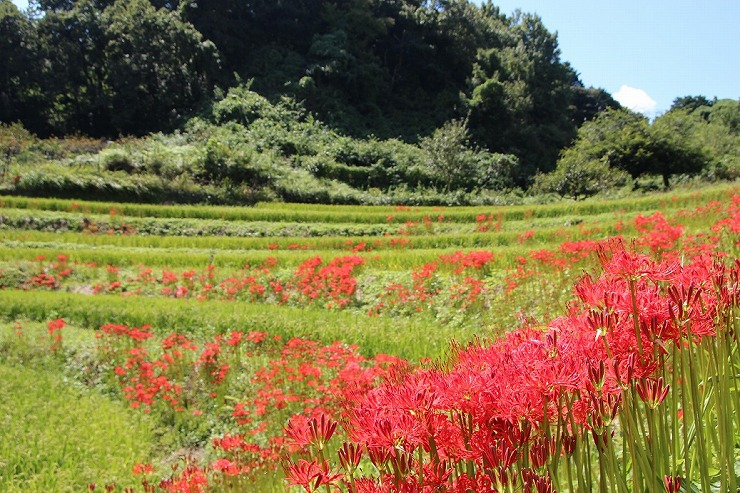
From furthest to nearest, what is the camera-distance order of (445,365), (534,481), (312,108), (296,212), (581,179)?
(312,108)
(581,179)
(296,212)
(445,365)
(534,481)

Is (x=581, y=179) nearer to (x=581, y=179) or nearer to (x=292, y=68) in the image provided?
(x=581, y=179)

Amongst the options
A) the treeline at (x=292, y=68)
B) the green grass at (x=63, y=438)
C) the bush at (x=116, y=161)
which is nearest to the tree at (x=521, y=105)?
the treeline at (x=292, y=68)

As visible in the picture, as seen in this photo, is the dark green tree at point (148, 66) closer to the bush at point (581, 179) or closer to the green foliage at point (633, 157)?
the bush at point (581, 179)

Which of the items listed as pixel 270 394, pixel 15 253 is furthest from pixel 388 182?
pixel 270 394

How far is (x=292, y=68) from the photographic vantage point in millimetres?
46281

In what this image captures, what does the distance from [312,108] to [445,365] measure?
43426mm

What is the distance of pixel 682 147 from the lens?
112 ft

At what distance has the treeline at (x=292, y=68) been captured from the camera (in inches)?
1453

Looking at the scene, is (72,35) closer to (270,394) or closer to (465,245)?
(465,245)

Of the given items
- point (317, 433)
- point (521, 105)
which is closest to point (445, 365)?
point (317, 433)

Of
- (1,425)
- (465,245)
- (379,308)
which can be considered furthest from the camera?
(465,245)

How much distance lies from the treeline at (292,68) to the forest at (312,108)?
0.14m

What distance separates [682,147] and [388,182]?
1855cm

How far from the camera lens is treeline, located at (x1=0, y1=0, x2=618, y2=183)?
36906mm
